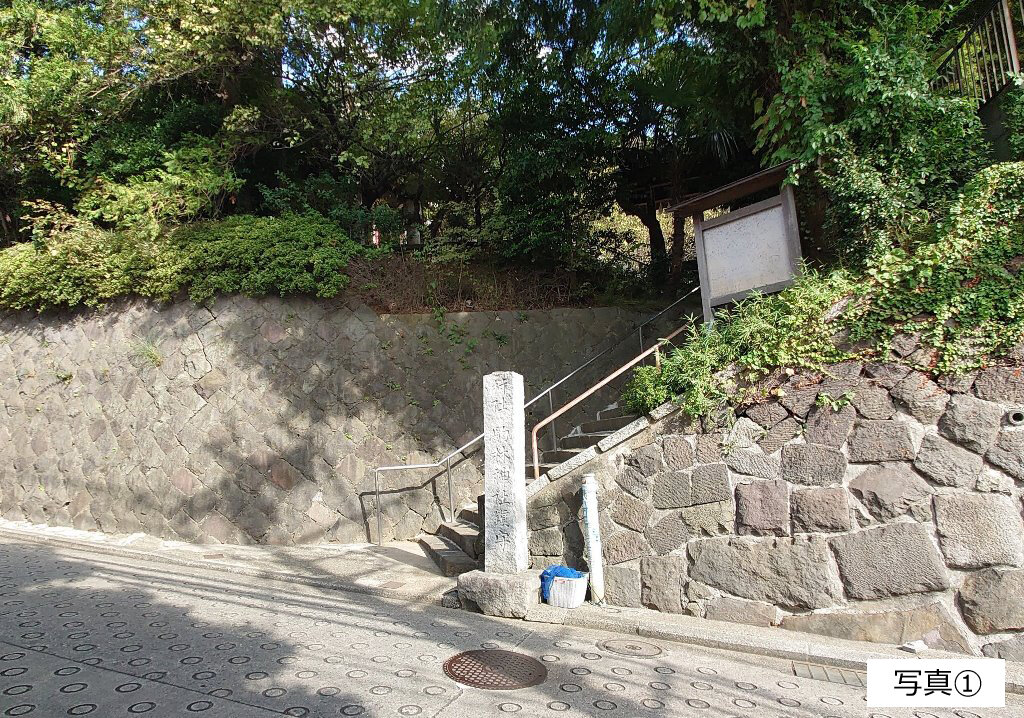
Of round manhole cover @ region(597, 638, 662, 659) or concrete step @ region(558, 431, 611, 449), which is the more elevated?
concrete step @ region(558, 431, 611, 449)

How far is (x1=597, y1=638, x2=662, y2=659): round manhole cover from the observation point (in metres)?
5.20

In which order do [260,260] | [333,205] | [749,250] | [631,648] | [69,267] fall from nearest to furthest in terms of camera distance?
[631,648], [749,250], [260,260], [69,267], [333,205]

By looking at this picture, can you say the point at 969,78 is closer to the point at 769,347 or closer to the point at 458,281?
the point at 769,347

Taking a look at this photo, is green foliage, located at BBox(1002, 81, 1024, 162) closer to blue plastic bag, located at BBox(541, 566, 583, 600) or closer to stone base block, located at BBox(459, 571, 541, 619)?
blue plastic bag, located at BBox(541, 566, 583, 600)

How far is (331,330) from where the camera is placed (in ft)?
32.8

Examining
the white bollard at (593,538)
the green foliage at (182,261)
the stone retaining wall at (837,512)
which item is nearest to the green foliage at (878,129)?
the stone retaining wall at (837,512)

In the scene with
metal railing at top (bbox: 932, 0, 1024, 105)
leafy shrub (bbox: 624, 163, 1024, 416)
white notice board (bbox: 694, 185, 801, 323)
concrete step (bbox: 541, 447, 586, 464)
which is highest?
metal railing at top (bbox: 932, 0, 1024, 105)

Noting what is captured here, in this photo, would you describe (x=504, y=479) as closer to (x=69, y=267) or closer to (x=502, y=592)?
(x=502, y=592)

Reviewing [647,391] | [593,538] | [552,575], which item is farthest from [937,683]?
[647,391]

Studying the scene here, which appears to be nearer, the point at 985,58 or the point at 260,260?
the point at 985,58

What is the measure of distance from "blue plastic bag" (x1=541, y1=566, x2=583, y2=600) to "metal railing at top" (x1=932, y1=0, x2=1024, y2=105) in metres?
6.98

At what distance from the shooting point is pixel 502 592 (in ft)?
20.4

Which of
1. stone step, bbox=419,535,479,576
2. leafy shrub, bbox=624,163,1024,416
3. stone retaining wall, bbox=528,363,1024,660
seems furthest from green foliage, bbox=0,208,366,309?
leafy shrub, bbox=624,163,1024,416

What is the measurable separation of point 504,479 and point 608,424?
2.07 meters
